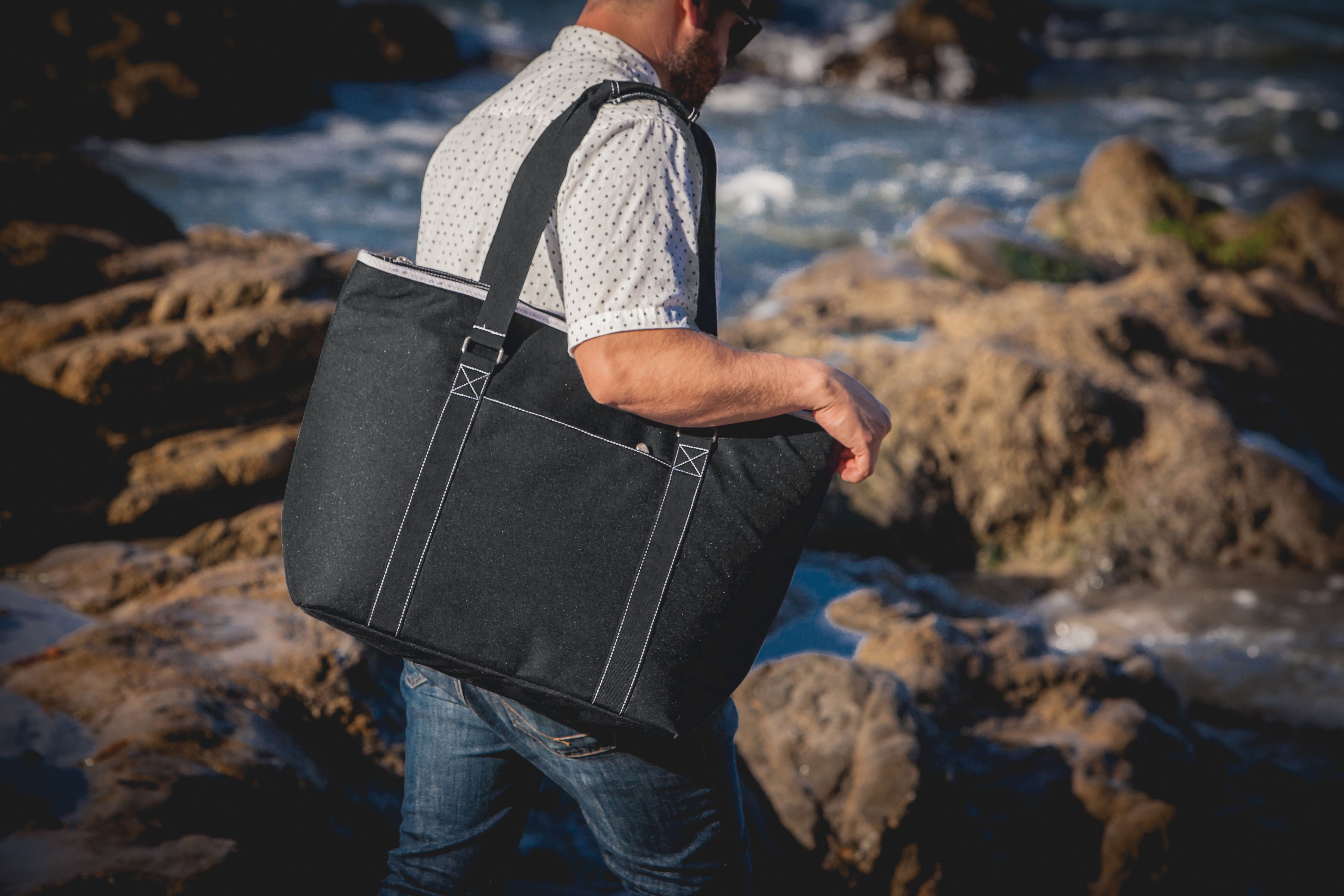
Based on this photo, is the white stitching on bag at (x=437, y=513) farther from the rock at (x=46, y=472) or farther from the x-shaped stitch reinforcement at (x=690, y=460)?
the rock at (x=46, y=472)

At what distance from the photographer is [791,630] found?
3.72 m

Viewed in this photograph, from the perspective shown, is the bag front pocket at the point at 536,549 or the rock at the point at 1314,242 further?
the rock at the point at 1314,242

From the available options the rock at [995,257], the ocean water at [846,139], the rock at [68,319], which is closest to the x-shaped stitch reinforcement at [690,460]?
the rock at [68,319]

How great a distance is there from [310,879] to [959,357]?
4.11 metres

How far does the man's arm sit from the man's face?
0.50 meters

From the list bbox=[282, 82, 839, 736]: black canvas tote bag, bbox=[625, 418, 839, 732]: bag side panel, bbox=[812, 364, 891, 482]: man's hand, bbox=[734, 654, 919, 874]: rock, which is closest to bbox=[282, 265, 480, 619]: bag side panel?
bbox=[282, 82, 839, 736]: black canvas tote bag

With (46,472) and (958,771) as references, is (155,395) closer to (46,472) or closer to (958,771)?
(46,472)

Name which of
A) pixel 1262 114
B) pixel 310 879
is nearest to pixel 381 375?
pixel 310 879

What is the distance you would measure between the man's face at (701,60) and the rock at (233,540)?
2.61 meters

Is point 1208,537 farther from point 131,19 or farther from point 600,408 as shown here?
point 131,19

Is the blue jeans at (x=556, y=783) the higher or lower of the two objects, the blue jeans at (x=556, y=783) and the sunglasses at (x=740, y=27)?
the lower

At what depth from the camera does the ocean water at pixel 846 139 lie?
11930 millimetres

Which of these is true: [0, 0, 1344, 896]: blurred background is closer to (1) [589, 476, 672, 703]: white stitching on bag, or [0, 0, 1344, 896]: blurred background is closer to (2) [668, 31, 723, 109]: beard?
(2) [668, 31, 723, 109]: beard

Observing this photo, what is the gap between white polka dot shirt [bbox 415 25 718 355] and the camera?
1331 mm
